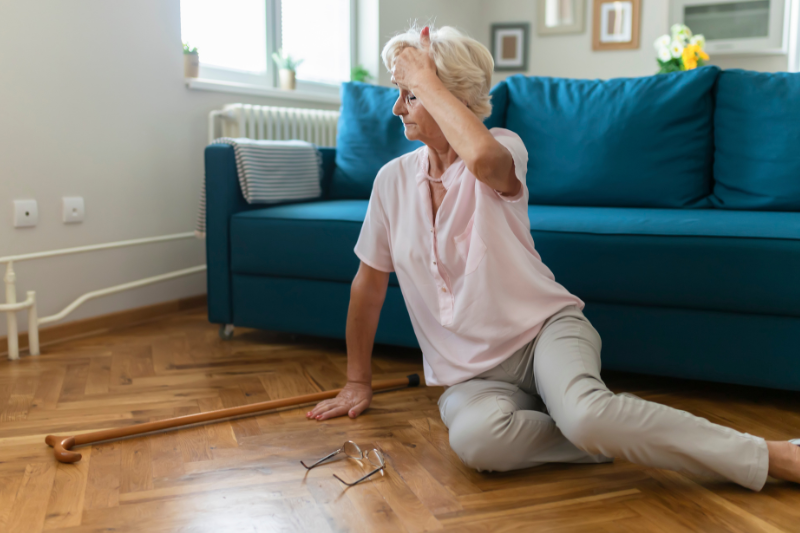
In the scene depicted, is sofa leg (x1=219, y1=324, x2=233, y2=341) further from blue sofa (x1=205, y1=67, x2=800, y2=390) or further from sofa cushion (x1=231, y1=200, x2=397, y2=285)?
sofa cushion (x1=231, y1=200, x2=397, y2=285)

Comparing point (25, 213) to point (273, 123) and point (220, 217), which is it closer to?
point (220, 217)

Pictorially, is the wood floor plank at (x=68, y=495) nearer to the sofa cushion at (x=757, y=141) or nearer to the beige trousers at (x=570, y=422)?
the beige trousers at (x=570, y=422)

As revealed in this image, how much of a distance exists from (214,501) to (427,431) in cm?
51

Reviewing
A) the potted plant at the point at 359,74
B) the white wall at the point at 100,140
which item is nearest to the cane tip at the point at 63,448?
the white wall at the point at 100,140

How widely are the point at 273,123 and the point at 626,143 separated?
1668 mm

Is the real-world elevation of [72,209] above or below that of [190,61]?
below

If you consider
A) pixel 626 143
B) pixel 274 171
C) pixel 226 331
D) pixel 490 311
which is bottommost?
pixel 226 331

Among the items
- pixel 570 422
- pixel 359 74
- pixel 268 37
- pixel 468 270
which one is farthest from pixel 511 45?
pixel 570 422

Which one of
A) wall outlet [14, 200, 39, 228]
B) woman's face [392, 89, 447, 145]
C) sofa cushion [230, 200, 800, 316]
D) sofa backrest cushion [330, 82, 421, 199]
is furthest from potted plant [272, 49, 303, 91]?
woman's face [392, 89, 447, 145]

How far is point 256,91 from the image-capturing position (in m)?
3.17

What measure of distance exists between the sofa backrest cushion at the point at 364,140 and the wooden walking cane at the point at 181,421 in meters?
0.94

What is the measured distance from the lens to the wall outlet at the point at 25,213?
220 centimetres

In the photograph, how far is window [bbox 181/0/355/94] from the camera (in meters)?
A: 3.12

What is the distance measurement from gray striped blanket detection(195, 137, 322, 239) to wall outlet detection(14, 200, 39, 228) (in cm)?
51
